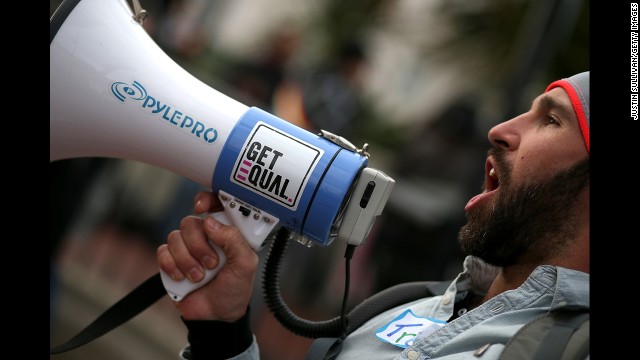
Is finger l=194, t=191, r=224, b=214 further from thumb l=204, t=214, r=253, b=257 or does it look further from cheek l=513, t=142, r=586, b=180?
cheek l=513, t=142, r=586, b=180

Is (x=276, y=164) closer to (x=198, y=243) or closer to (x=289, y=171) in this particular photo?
(x=289, y=171)

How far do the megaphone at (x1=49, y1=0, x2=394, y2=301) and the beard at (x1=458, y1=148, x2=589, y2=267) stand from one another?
280mm

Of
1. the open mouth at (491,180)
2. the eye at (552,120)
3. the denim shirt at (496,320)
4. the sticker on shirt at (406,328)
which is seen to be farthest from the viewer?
the open mouth at (491,180)

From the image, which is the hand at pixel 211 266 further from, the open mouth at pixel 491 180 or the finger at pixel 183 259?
the open mouth at pixel 491 180

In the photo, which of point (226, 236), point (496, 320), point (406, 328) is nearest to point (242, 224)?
point (226, 236)

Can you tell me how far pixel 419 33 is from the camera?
8508 mm

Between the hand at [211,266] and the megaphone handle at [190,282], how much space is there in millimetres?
11

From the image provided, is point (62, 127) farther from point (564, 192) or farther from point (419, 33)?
point (419, 33)

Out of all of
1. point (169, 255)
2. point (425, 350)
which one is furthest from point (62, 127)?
point (425, 350)

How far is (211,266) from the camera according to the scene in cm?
188

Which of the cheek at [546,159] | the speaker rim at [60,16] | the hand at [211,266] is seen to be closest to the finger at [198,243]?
the hand at [211,266]

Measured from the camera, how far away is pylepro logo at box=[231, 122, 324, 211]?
182 cm

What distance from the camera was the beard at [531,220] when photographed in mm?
1751
